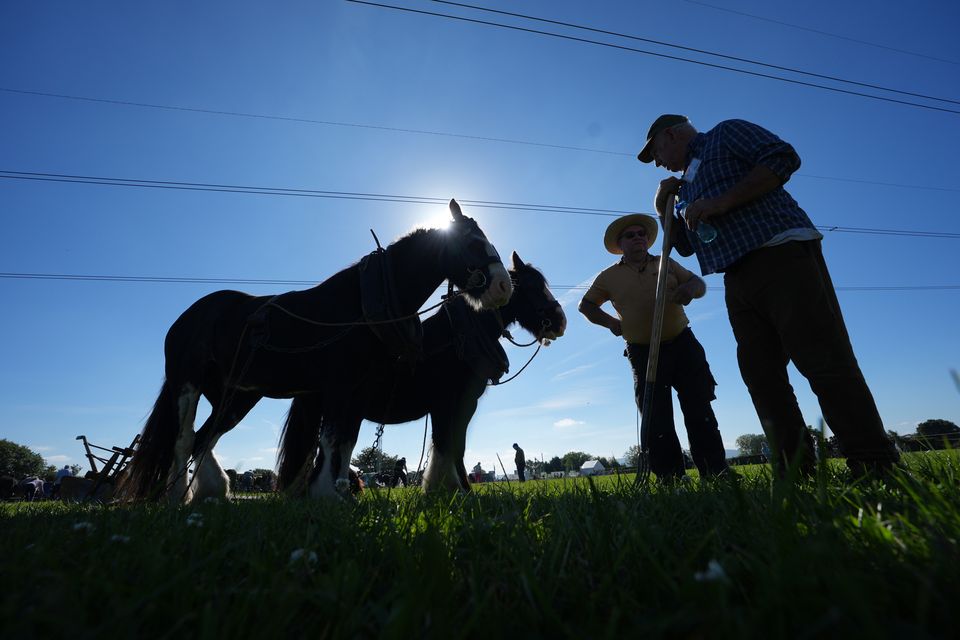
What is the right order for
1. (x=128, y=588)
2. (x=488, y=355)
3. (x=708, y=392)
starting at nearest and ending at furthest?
1. (x=128, y=588)
2. (x=708, y=392)
3. (x=488, y=355)

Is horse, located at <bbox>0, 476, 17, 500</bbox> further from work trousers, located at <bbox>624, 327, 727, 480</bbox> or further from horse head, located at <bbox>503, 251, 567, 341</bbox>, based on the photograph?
work trousers, located at <bbox>624, 327, 727, 480</bbox>

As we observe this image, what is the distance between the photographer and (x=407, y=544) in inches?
56.5

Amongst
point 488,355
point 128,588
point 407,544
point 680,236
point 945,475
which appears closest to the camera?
point 128,588

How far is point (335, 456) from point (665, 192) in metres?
3.52

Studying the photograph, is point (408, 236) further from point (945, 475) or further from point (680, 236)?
point (945, 475)

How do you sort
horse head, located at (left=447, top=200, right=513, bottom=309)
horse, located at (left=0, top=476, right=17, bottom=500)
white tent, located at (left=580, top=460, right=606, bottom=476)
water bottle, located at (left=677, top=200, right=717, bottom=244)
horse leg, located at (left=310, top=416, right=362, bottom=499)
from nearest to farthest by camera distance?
white tent, located at (left=580, top=460, right=606, bottom=476), water bottle, located at (left=677, top=200, right=717, bottom=244), horse leg, located at (left=310, top=416, right=362, bottom=499), horse head, located at (left=447, top=200, right=513, bottom=309), horse, located at (left=0, top=476, right=17, bottom=500)

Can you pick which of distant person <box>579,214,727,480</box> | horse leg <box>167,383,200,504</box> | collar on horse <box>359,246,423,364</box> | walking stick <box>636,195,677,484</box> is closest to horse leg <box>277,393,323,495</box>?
horse leg <box>167,383,200,504</box>

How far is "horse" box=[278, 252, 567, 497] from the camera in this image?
208 inches

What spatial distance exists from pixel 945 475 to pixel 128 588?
9.85 feet

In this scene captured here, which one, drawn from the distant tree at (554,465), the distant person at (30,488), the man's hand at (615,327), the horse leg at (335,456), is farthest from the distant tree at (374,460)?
the distant tree at (554,465)

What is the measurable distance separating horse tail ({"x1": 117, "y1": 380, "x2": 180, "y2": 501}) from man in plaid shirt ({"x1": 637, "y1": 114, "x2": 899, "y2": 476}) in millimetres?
5038

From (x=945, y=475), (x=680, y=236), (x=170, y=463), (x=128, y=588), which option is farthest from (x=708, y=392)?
(x=170, y=463)

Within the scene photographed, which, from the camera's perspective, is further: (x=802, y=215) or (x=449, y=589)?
(x=802, y=215)

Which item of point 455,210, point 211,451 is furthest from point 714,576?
point 211,451
